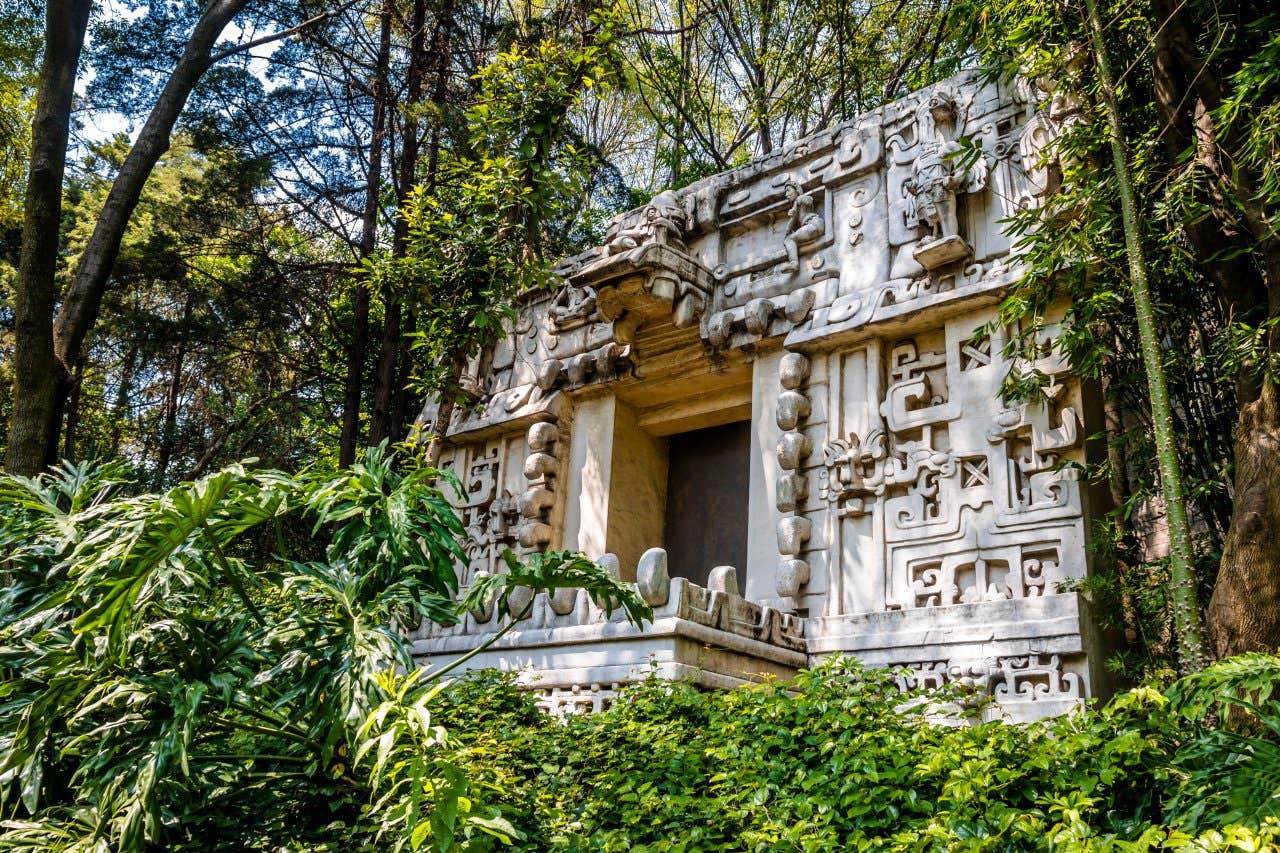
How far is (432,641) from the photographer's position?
7273 millimetres

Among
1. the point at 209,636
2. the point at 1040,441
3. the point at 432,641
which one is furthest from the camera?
the point at 432,641

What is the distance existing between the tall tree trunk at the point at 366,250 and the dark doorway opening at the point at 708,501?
10.6ft

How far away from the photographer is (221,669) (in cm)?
373

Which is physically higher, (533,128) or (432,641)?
(533,128)

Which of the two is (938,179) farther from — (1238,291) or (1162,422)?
(1162,422)

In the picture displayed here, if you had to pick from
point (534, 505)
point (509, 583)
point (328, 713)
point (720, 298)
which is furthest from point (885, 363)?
point (328, 713)

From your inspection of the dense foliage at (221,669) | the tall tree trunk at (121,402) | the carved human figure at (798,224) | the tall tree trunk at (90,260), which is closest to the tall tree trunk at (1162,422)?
the dense foliage at (221,669)

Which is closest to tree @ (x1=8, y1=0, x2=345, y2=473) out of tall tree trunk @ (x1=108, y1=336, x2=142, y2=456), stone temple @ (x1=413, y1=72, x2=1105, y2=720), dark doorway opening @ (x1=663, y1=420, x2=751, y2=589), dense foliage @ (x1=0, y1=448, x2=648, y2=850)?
dense foliage @ (x1=0, y1=448, x2=648, y2=850)

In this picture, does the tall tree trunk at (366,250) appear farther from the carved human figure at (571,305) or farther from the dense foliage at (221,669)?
the dense foliage at (221,669)

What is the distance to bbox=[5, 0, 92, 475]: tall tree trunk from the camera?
574cm

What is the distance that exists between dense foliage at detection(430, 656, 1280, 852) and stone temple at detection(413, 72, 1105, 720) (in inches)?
28.5

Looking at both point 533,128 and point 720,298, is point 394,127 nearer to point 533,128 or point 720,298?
point 533,128

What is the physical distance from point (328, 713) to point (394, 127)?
906cm

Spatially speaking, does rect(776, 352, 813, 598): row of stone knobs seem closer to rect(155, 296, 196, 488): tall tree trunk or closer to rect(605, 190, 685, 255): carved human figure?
rect(605, 190, 685, 255): carved human figure
